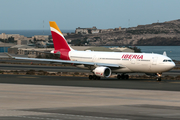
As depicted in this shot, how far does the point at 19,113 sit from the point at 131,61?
29610 millimetres

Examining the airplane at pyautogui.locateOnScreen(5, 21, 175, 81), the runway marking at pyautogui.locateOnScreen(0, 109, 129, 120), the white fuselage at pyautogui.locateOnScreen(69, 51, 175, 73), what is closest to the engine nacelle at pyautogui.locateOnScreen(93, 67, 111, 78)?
the airplane at pyautogui.locateOnScreen(5, 21, 175, 81)

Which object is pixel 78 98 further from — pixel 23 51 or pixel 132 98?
pixel 23 51

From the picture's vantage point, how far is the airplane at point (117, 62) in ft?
155

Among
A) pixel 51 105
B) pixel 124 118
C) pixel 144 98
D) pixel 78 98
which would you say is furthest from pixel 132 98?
pixel 124 118

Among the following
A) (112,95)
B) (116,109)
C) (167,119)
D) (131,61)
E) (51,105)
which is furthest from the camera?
(131,61)

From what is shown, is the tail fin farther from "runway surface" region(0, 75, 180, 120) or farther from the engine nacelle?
"runway surface" region(0, 75, 180, 120)

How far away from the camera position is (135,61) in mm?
48469

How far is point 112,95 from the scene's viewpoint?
3147 cm

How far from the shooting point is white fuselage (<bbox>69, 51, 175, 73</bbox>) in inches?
1847

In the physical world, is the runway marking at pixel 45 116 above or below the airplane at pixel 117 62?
below

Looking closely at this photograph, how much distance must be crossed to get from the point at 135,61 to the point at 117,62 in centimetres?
321

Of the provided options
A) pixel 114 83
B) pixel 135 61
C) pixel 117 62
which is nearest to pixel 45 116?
pixel 114 83

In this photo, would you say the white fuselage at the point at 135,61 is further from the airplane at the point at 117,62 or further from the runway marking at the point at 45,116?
the runway marking at the point at 45,116

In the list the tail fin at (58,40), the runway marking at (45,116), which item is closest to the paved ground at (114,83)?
the tail fin at (58,40)
